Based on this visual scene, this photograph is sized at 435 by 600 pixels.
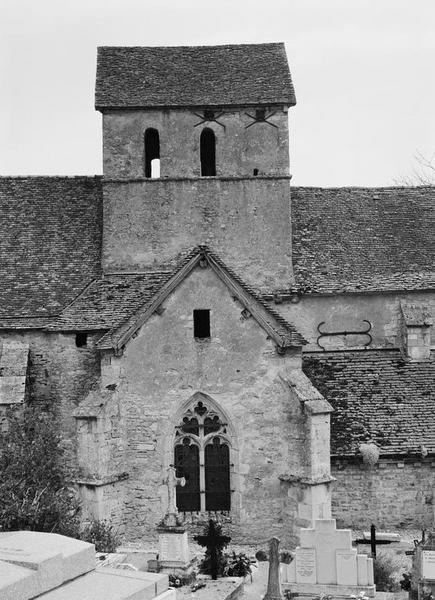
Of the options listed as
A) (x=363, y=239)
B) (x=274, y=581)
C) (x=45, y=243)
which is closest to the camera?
(x=274, y=581)

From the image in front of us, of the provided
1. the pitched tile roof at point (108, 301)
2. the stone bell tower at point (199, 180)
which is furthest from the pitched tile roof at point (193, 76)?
the pitched tile roof at point (108, 301)

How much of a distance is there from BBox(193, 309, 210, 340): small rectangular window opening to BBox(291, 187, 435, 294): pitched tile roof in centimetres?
501

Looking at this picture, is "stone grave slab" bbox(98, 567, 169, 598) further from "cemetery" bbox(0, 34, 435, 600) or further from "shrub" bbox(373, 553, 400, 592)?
"shrub" bbox(373, 553, 400, 592)

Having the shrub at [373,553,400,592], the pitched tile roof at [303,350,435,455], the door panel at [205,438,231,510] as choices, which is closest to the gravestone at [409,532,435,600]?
the shrub at [373,553,400,592]

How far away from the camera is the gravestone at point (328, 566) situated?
2114 centimetres

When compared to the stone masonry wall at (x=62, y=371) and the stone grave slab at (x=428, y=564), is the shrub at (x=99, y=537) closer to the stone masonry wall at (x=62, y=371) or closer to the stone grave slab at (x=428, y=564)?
the stone masonry wall at (x=62, y=371)

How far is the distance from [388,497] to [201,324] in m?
7.18

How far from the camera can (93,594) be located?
10773 mm

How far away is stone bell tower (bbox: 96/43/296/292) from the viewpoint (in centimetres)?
3005

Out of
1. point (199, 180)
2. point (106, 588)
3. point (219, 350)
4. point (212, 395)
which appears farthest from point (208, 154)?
point (106, 588)

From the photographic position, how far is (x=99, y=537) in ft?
74.5

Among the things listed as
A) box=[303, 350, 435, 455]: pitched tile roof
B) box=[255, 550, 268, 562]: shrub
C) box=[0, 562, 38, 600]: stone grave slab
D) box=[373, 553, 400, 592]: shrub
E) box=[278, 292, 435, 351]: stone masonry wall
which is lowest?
box=[373, 553, 400, 592]: shrub

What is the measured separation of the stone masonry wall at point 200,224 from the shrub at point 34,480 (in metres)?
6.42

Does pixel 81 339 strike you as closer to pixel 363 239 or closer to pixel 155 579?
pixel 363 239
